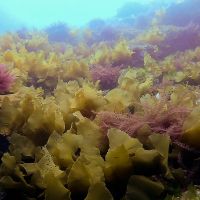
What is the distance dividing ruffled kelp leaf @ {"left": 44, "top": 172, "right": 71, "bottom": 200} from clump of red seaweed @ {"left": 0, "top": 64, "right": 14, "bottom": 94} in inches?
49.5

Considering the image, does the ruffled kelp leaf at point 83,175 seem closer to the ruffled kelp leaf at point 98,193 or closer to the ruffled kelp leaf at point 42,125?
the ruffled kelp leaf at point 98,193

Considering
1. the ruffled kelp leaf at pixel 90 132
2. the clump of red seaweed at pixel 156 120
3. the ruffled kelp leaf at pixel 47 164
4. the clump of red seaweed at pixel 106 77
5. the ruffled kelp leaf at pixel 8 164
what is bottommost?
the clump of red seaweed at pixel 106 77

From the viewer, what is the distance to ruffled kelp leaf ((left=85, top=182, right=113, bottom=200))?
1643 millimetres

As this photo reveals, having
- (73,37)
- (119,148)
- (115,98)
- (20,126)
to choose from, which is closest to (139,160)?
(119,148)

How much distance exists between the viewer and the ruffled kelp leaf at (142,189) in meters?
1.72

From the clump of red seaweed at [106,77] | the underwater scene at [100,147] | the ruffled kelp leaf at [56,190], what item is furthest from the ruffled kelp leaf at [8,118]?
the clump of red seaweed at [106,77]

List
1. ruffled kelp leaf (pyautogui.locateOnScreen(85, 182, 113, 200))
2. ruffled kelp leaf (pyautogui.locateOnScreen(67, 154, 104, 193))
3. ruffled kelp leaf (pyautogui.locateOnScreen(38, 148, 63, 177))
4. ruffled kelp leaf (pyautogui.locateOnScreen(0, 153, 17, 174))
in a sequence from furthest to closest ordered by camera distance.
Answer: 1. ruffled kelp leaf (pyautogui.locateOnScreen(0, 153, 17, 174))
2. ruffled kelp leaf (pyautogui.locateOnScreen(38, 148, 63, 177))
3. ruffled kelp leaf (pyautogui.locateOnScreen(67, 154, 104, 193))
4. ruffled kelp leaf (pyautogui.locateOnScreen(85, 182, 113, 200))

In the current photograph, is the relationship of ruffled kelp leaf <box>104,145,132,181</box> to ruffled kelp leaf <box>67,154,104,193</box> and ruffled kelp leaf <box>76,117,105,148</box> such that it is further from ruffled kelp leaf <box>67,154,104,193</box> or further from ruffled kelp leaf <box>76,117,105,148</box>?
ruffled kelp leaf <box>76,117,105,148</box>

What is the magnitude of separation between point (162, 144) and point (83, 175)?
0.52 meters

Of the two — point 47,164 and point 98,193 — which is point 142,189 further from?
point 47,164

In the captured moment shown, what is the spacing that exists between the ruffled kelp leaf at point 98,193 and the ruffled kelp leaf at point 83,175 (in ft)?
0.39

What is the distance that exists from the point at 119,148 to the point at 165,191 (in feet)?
1.22

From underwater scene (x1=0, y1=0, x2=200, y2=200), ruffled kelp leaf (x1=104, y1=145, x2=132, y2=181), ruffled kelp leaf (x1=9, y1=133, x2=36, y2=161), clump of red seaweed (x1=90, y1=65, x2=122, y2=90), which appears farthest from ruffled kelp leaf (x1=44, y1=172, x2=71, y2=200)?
clump of red seaweed (x1=90, y1=65, x2=122, y2=90)

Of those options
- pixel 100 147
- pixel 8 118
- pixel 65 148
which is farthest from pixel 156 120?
pixel 8 118
